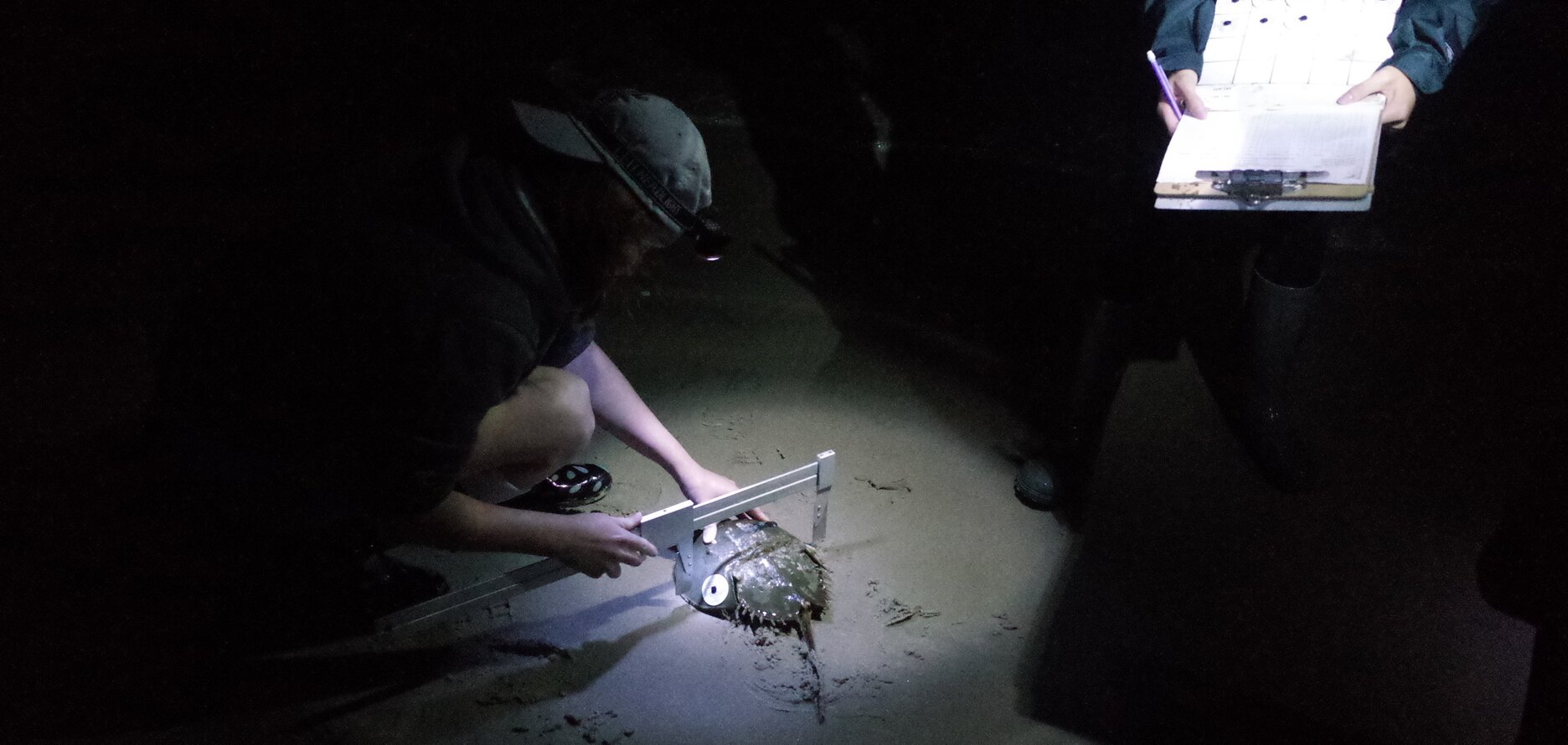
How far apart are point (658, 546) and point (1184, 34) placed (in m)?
1.84

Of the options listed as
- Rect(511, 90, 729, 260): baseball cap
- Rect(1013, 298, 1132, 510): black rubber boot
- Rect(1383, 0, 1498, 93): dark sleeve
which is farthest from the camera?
Rect(1013, 298, 1132, 510): black rubber boot

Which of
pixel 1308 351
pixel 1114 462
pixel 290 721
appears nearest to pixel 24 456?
pixel 290 721

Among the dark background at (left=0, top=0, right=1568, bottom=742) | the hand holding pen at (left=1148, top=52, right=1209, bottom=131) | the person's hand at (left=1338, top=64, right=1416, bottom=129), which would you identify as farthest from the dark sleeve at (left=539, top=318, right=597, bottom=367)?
the person's hand at (left=1338, top=64, right=1416, bottom=129)

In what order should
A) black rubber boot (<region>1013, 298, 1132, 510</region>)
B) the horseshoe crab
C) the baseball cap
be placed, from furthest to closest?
1. black rubber boot (<region>1013, 298, 1132, 510</region>)
2. the horseshoe crab
3. the baseball cap

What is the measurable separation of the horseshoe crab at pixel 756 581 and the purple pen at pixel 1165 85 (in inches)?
59.0

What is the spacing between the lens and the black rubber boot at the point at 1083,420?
7.62ft

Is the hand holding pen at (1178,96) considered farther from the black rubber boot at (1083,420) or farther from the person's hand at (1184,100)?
the black rubber boot at (1083,420)

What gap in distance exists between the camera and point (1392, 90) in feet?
5.66

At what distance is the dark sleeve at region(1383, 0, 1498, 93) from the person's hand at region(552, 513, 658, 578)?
6.63ft

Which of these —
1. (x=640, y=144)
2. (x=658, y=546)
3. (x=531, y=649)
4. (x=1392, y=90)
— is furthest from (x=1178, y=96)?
(x=531, y=649)

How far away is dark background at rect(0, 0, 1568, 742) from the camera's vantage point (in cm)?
227

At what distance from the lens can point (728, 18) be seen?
3.09 meters

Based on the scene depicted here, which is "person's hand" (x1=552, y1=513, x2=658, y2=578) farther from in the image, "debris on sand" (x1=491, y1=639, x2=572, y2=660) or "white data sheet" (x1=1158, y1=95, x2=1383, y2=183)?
"white data sheet" (x1=1158, y1=95, x2=1383, y2=183)

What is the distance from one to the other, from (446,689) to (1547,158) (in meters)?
4.12
